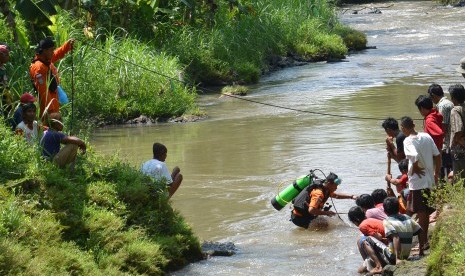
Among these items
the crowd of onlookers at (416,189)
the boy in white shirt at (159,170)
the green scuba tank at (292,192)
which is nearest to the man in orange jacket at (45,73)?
the boy in white shirt at (159,170)

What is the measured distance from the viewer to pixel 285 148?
15.5m

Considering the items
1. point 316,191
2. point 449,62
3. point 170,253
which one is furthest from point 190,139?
point 449,62

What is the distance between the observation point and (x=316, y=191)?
1087 centimetres

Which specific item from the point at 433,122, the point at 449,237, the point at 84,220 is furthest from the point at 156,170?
the point at 449,237

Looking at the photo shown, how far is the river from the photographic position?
9969 mm

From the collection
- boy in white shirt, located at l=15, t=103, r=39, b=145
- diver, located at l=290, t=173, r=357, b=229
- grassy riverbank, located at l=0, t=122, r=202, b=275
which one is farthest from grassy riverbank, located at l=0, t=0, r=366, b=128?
diver, located at l=290, t=173, r=357, b=229

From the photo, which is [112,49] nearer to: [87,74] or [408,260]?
[87,74]

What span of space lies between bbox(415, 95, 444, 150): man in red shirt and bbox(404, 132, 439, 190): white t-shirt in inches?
20.0

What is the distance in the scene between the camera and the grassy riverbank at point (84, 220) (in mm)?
7617

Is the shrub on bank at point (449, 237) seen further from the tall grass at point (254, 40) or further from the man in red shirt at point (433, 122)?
the tall grass at point (254, 40)

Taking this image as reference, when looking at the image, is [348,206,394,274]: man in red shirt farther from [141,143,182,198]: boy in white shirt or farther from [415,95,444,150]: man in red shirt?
[141,143,182,198]: boy in white shirt

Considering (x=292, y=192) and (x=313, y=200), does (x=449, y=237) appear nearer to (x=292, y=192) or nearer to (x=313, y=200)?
(x=313, y=200)

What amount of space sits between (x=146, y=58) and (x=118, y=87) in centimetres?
110

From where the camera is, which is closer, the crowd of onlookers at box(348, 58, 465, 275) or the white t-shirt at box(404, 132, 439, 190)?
the crowd of onlookers at box(348, 58, 465, 275)
